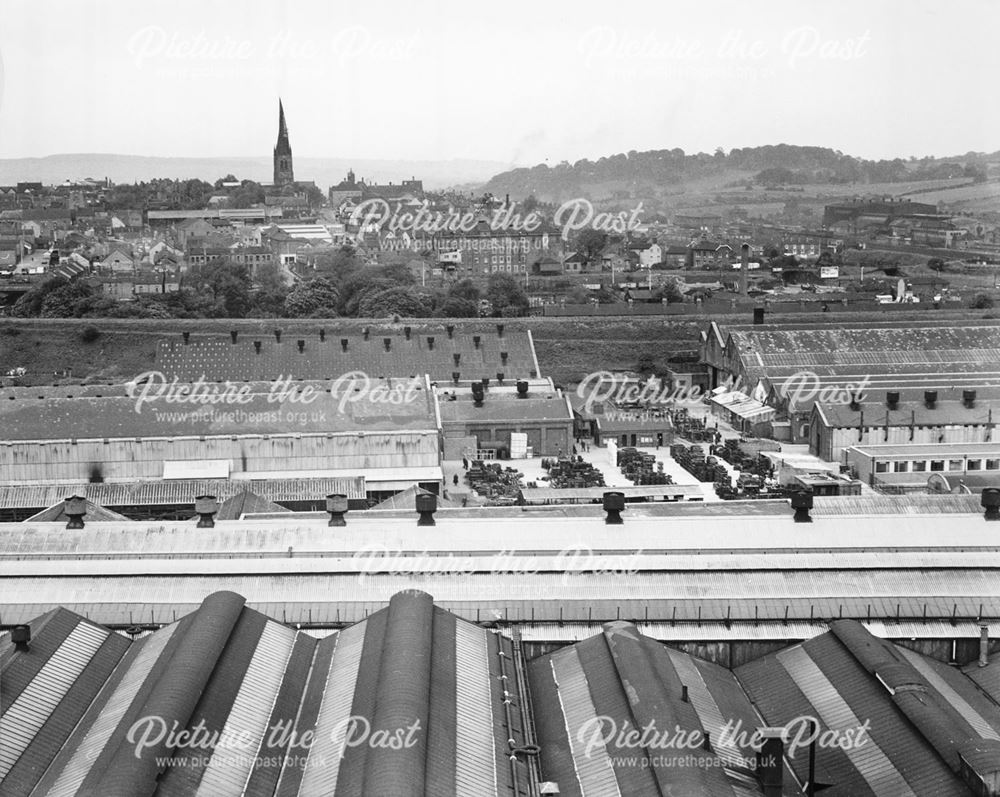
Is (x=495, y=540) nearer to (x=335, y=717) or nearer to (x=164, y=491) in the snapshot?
(x=335, y=717)

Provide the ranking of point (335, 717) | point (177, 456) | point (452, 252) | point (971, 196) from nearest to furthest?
point (335, 717) < point (177, 456) < point (452, 252) < point (971, 196)

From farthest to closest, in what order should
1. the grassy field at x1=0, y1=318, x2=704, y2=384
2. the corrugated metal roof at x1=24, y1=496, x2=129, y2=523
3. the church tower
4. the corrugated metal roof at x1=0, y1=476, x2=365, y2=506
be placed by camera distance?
the church tower → the grassy field at x1=0, y1=318, x2=704, y2=384 → the corrugated metal roof at x1=0, y1=476, x2=365, y2=506 → the corrugated metal roof at x1=24, y1=496, x2=129, y2=523

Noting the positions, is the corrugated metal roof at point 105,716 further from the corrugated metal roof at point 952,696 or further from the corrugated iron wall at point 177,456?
the corrugated iron wall at point 177,456

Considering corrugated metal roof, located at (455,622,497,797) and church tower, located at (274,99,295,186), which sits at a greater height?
church tower, located at (274,99,295,186)

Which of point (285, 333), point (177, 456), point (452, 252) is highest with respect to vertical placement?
point (452, 252)

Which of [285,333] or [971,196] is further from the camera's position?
[971,196]

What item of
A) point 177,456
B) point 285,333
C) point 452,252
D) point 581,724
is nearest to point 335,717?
point 581,724

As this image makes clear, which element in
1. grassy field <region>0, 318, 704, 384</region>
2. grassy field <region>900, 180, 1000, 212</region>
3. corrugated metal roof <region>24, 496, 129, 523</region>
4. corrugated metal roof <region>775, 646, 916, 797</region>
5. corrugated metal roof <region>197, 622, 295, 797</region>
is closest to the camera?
Answer: corrugated metal roof <region>197, 622, 295, 797</region>

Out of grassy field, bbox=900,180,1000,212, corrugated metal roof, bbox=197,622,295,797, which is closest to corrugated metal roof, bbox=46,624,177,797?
corrugated metal roof, bbox=197,622,295,797

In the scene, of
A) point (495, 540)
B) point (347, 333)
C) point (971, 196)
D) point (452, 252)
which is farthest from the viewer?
point (971, 196)

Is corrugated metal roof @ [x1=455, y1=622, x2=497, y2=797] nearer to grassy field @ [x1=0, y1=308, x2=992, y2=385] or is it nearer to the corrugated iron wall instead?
the corrugated iron wall

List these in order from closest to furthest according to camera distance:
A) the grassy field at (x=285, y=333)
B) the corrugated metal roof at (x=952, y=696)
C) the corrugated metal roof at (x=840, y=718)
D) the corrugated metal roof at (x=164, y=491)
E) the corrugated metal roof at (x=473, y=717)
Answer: the corrugated metal roof at (x=473, y=717)
the corrugated metal roof at (x=840, y=718)
the corrugated metal roof at (x=952, y=696)
the corrugated metal roof at (x=164, y=491)
the grassy field at (x=285, y=333)

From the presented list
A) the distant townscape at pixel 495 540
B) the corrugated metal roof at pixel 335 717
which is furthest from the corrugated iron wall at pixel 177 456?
the corrugated metal roof at pixel 335 717
